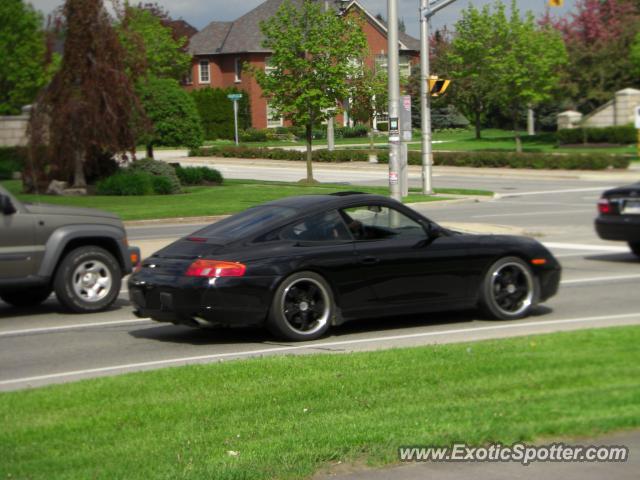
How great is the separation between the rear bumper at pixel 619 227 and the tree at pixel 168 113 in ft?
88.5

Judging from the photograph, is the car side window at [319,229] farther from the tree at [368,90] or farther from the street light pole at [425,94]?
the tree at [368,90]

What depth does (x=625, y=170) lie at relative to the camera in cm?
4478

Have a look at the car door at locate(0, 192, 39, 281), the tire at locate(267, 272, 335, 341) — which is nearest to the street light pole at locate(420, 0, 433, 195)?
the car door at locate(0, 192, 39, 281)

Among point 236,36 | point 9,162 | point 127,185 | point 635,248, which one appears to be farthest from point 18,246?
point 236,36

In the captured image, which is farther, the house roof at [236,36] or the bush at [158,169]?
the house roof at [236,36]

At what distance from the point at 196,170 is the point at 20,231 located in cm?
2823

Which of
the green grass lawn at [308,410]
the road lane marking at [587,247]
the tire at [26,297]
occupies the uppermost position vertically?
the green grass lawn at [308,410]

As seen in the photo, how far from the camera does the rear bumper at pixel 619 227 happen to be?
53.1 feet

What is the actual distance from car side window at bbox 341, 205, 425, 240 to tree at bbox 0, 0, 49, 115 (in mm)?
44641

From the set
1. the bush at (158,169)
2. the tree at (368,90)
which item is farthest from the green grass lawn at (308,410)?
the tree at (368,90)

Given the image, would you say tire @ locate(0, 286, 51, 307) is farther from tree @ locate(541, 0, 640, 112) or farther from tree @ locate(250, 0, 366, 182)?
tree @ locate(541, 0, 640, 112)

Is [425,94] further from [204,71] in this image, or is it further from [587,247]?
[204,71]

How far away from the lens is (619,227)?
16344 mm

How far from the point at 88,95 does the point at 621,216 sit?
21804mm
